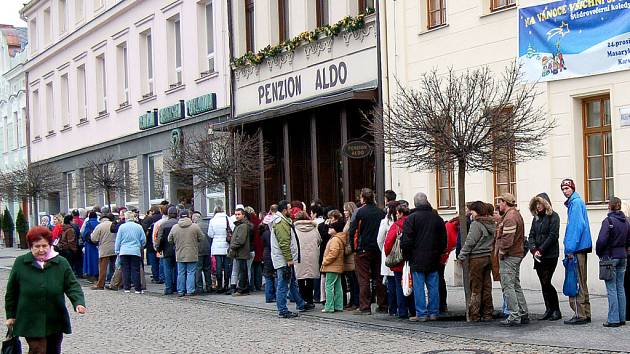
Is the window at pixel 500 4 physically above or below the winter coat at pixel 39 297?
above

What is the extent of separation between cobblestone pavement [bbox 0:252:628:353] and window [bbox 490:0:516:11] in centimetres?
626

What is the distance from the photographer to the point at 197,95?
3173cm

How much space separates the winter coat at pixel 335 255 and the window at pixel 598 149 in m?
4.16

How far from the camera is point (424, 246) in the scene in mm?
15000

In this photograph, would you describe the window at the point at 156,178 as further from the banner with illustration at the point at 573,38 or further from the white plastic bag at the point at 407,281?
the white plastic bag at the point at 407,281

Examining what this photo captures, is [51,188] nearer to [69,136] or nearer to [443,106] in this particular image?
[69,136]

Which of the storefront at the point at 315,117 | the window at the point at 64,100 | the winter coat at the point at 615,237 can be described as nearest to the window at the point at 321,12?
the storefront at the point at 315,117

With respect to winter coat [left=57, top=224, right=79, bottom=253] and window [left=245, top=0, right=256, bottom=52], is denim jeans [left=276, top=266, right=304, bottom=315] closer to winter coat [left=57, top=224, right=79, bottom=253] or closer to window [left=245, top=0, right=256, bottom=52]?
winter coat [left=57, top=224, right=79, bottom=253]

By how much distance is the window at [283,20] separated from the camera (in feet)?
90.7

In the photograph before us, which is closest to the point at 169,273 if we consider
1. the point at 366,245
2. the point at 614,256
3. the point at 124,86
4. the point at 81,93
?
the point at 366,245

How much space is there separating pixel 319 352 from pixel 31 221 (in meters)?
39.0

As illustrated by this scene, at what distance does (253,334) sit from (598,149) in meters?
6.73

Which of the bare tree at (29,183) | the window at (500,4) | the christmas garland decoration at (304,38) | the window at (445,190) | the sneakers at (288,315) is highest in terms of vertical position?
the christmas garland decoration at (304,38)

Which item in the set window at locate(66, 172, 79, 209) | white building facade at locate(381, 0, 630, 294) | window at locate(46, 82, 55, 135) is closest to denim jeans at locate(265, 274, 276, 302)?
white building facade at locate(381, 0, 630, 294)
